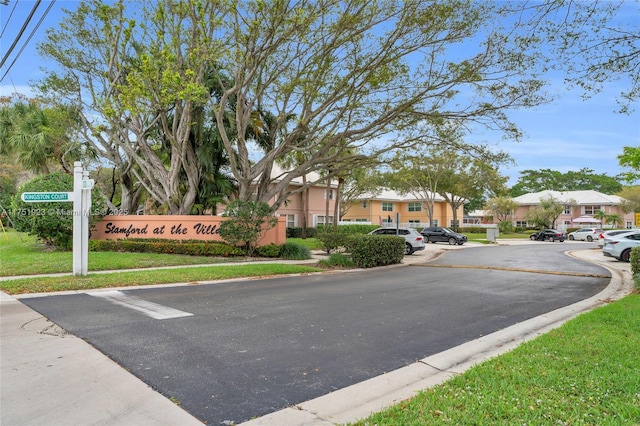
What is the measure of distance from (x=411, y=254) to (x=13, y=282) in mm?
19705

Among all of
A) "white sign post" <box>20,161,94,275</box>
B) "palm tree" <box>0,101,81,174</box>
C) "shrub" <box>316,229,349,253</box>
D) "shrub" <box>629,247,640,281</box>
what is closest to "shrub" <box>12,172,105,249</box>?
"palm tree" <box>0,101,81,174</box>

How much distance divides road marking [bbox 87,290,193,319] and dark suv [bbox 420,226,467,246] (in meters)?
29.7

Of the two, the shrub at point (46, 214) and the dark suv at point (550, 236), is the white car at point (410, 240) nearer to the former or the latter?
the shrub at point (46, 214)

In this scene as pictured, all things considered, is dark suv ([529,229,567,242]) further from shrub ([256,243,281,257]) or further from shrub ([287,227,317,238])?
shrub ([256,243,281,257])

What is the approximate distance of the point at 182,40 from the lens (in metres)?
17.9

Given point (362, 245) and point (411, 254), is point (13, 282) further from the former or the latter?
point (411, 254)

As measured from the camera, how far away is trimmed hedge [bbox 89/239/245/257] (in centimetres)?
1847

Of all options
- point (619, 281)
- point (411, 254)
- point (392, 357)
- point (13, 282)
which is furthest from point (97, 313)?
point (411, 254)

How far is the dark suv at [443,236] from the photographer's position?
3483 centimetres

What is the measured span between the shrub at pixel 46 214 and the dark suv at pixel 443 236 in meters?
28.0

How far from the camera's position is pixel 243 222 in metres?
18.3

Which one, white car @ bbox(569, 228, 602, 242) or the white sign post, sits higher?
the white sign post

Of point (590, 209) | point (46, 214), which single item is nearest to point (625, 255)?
point (46, 214)

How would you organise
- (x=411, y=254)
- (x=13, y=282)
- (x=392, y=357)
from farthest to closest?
(x=411, y=254)
(x=13, y=282)
(x=392, y=357)
